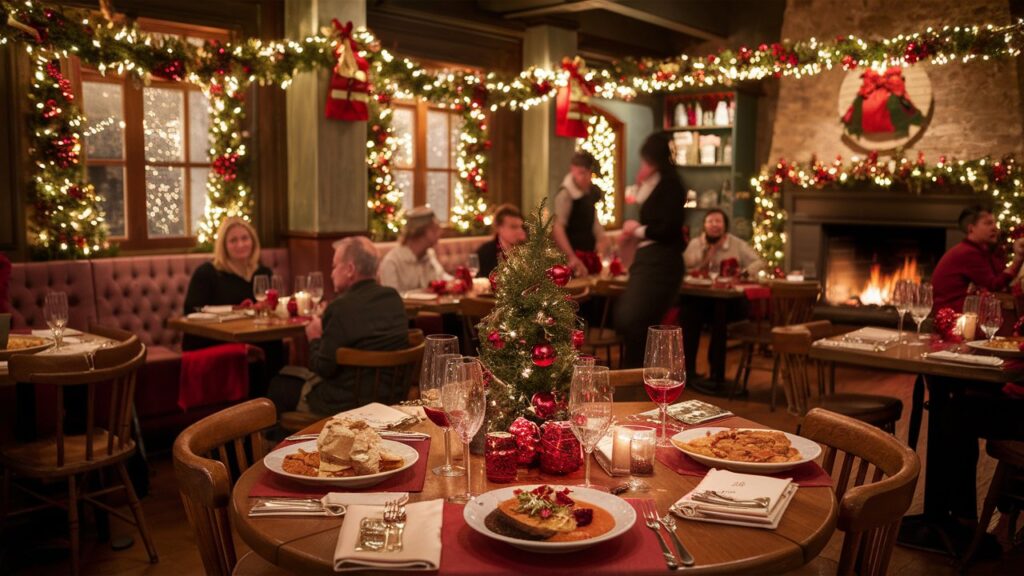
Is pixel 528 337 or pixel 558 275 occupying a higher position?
pixel 558 275

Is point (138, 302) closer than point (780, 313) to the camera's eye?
Yes

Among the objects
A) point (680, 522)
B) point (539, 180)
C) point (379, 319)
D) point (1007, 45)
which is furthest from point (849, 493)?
point (539, 180)

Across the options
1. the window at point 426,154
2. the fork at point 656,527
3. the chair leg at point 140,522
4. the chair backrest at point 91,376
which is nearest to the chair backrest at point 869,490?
the fork at point 656,527

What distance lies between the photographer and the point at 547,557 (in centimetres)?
151

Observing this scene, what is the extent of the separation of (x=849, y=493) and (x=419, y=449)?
3.16 feet

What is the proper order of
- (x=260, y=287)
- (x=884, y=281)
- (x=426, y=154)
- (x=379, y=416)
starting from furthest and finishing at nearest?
(x=884, y=281)
(x=426, y=154)
(x=260, y=287)
(x=379, y=416)

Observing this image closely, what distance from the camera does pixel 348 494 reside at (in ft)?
5.80

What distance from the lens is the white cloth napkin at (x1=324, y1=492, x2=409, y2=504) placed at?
173 centimetres

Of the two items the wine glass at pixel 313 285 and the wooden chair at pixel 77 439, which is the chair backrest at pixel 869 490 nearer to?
the wooden chair at pixel 77 439

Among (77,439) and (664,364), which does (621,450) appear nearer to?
(664,364)

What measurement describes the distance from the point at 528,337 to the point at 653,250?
11.0 feet

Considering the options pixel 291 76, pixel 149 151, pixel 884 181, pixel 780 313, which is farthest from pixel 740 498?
pixel 884 181

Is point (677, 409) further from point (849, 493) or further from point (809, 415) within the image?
point (849, 493)

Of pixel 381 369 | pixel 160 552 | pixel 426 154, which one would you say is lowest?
pixel 160 552
